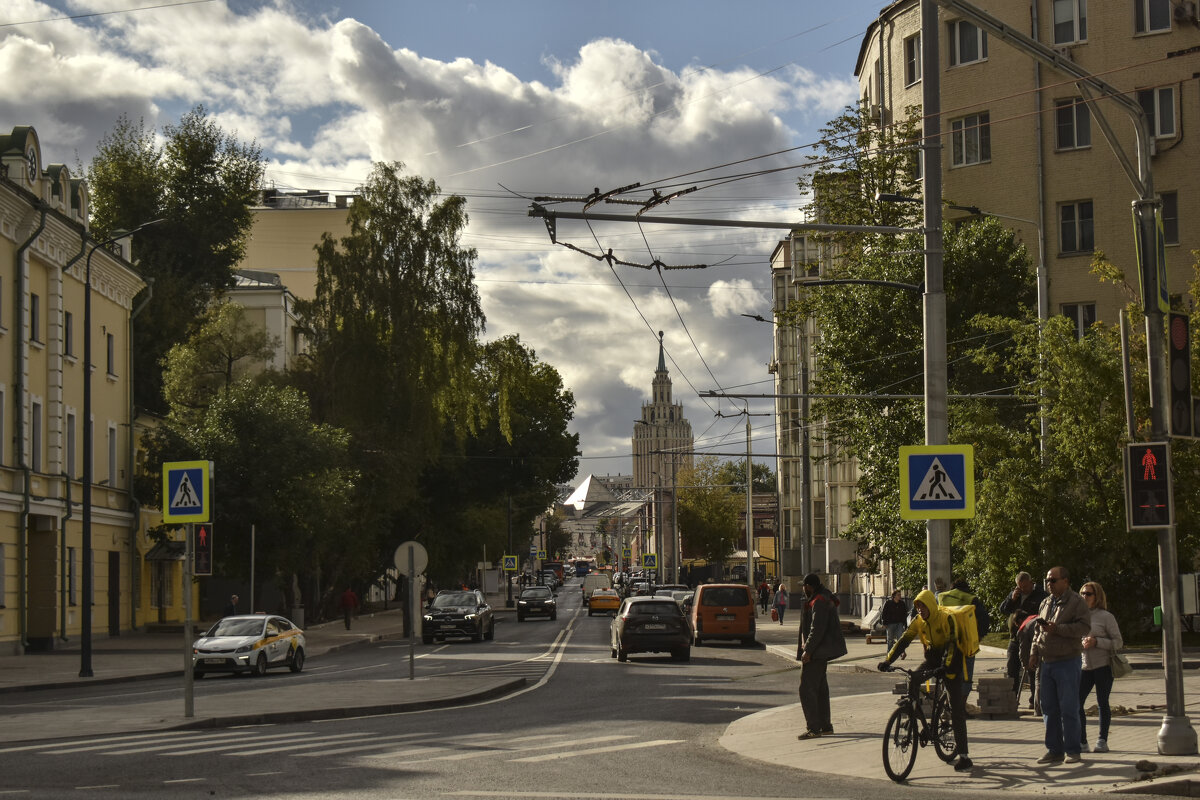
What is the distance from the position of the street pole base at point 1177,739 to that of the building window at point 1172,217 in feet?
102

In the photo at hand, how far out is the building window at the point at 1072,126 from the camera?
1670 inches

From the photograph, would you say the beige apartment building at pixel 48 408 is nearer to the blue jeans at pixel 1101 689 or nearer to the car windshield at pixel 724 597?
the car windshield at pixel 724 597

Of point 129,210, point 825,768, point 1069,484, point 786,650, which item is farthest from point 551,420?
point 825,768

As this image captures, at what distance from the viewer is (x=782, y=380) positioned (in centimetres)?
8844

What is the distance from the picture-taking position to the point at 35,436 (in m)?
41.4

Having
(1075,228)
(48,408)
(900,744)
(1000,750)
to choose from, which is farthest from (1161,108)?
(900,744)

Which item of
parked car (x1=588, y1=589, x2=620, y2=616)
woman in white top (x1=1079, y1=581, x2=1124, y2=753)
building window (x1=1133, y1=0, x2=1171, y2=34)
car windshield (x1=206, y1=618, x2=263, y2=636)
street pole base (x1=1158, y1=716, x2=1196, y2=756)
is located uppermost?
building window (x1=1133, y1=0, x2=1171, y2=34)

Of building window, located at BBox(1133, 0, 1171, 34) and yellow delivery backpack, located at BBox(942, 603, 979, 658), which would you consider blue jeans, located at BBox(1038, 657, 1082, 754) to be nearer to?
yellow delivery backpack, located at BBox(942, 603, 979, 658)

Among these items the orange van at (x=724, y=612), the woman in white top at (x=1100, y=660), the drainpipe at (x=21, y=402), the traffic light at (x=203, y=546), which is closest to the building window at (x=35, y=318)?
the drainpipe at (x=21, y=402)

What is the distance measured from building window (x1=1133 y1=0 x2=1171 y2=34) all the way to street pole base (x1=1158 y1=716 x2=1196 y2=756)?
33.5 m

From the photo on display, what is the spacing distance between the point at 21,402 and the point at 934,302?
95.8ft

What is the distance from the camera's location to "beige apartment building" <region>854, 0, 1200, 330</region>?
41.3 metres

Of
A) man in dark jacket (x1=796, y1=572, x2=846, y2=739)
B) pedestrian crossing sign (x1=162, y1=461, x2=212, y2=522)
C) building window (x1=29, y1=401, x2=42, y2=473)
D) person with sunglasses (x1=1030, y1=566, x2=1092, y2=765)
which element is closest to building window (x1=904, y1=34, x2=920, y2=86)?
building window (x1=29, y1=401, x2=42, y2=473)

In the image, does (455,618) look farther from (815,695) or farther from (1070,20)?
(815,695)
